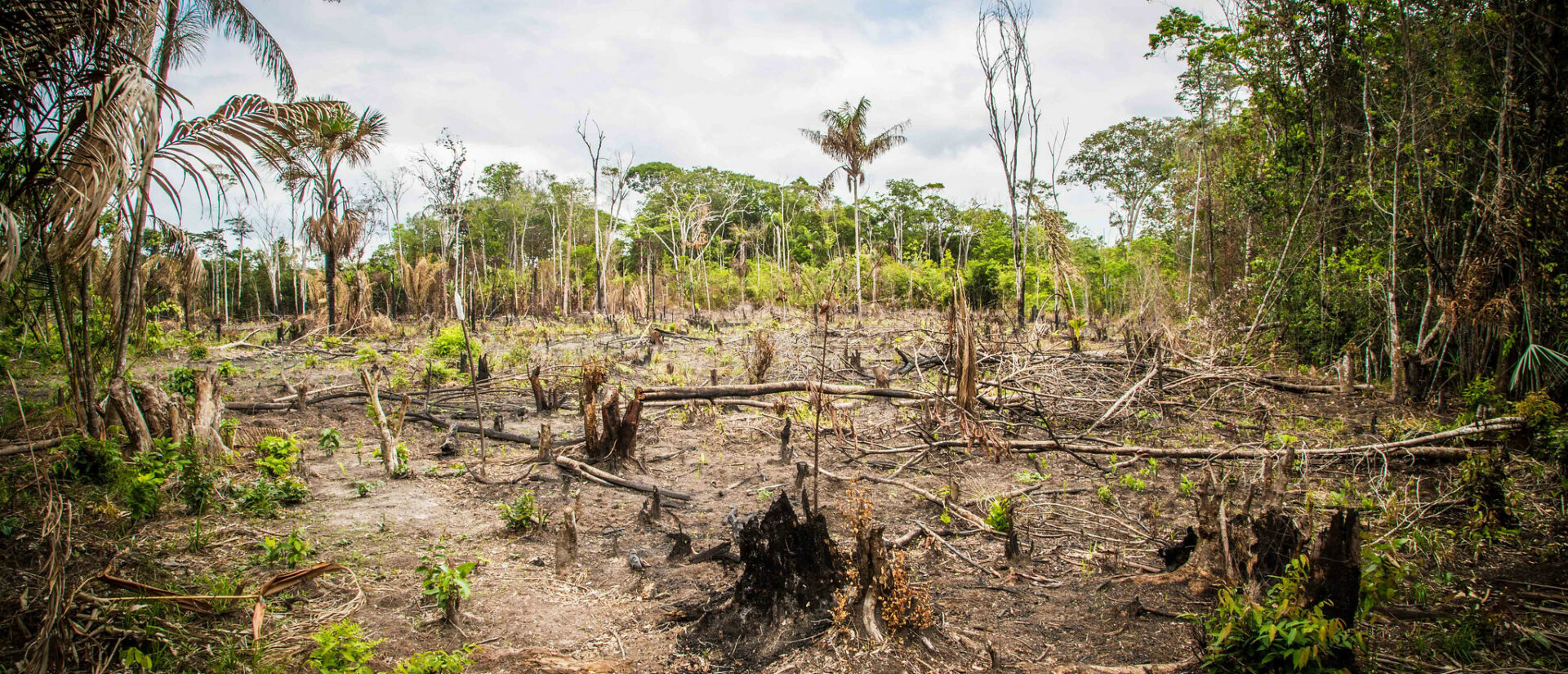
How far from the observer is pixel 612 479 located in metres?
5.75

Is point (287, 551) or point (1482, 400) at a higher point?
point (1482, 400)

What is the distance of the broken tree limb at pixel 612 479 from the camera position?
214 inches

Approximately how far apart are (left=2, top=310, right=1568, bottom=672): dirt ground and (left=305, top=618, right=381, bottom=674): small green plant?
0.69ft

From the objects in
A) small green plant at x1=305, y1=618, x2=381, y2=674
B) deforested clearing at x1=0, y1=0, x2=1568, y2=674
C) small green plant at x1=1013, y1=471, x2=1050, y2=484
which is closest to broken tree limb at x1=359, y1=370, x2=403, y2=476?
deforested clearing at x1=0, y1=0, x2=1568, y2=674

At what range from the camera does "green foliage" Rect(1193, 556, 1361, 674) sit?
94.3 inches

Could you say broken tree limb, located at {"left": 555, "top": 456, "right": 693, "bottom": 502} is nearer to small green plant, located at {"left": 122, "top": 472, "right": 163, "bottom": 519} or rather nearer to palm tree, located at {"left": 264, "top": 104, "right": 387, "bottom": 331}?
small green plant, located at {"left": 122, "top": 472, "right": 163, "bottom": 519}

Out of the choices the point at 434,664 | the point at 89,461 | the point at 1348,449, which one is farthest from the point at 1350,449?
the point at 89,461

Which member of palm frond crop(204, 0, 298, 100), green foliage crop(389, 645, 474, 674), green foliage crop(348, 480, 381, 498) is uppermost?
palm frond crop(204, 0, 298, 100)

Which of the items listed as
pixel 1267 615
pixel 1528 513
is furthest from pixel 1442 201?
pixel 1267 615

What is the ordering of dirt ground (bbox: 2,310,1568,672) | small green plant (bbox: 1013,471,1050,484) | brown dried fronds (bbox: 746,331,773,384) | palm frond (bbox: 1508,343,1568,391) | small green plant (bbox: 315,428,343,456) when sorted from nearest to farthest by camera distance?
dirt ground (bbox: 2,310,1568,672) < palm frond (bbox: 1508,343,1568,391) < small green plant (bbox: 1013,471,1050,484) < small green plant (bbox: 315,428,343,456) < brown dried fronds (bbox: 746,331,773,384)

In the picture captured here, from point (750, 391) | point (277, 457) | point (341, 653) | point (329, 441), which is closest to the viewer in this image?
point (341, 653)

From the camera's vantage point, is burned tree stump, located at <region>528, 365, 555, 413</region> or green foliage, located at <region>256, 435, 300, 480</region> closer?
green foliage, located at <region>256, 435, 300, 480</region>

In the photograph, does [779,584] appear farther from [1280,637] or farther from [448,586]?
[1280,637]

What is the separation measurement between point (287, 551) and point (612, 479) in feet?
7.63
